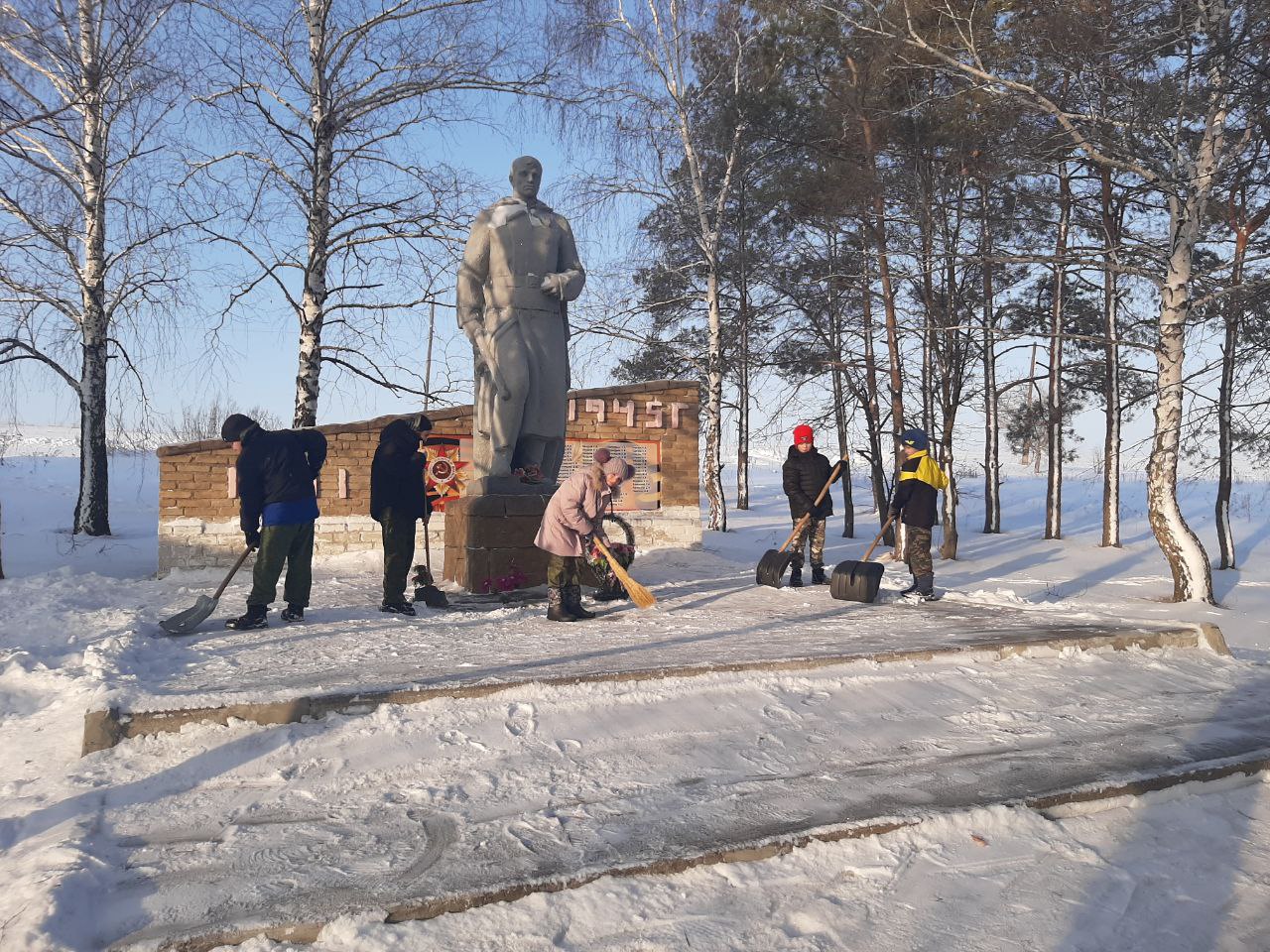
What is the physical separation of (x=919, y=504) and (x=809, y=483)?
120 centimetres

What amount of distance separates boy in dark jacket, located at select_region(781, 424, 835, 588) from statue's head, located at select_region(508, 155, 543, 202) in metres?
3.43

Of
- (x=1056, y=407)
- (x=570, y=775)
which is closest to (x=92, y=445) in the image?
(x=570, y=775)

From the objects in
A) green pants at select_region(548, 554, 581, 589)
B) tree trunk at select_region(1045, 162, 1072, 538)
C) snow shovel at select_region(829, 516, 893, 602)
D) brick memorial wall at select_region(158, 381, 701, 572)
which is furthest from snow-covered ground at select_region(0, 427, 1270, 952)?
tree trunk at select_region(1045, 162, 1072, 538)

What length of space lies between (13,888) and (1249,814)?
185 inches

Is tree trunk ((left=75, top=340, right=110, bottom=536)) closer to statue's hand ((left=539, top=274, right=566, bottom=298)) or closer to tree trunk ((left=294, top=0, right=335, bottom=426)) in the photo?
tree trunk ((left=294, top=0, right=335, bottom=426))

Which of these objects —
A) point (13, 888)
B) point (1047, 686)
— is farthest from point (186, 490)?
point (1047, 686)

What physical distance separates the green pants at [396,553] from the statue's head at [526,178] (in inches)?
132

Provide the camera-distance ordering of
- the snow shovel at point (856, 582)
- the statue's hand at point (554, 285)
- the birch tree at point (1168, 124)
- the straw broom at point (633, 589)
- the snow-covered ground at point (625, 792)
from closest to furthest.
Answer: the snow-covered ground at point (625, 792) < the straw broom at point (633, 589) < the snow shovel at point (856, 582) < the statue's hand at point (554, 285) < the birch tree at point (1168, 124)

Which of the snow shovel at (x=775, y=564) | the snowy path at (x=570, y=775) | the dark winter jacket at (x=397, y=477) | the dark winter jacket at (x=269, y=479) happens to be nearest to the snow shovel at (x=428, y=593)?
the dark winter jacket at (x=397, y=477)

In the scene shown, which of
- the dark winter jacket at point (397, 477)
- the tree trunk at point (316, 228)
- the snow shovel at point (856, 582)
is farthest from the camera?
the tree trunk at point (316, 228)

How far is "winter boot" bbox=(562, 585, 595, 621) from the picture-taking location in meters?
6.84

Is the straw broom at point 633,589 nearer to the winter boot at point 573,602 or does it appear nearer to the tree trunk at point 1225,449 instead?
the winter boot at point 573,602

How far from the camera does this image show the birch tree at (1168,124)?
986 cm

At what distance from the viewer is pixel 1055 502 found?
2142 centimetres
